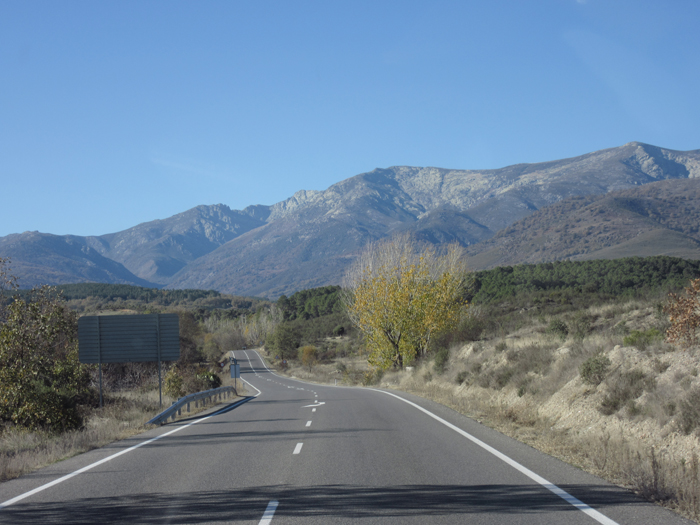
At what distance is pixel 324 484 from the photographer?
7852 millimetres

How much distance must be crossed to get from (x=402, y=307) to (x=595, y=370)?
24.6m

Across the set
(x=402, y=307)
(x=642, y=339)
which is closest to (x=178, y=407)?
(x=642, y=339)

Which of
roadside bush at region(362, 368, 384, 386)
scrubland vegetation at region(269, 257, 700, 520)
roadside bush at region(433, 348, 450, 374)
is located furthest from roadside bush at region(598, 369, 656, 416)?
roadside bush at region(362, 368, 384, 386)

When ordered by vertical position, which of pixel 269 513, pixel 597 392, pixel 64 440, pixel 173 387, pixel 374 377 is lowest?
pixel 374 377

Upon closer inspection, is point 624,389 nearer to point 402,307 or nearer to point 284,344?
point 402,307

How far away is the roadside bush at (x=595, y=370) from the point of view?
13383 mm

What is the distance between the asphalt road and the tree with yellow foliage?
81.3 feet

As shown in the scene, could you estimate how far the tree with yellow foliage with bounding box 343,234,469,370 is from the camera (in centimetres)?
3778

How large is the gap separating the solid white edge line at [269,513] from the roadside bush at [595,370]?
9.23m

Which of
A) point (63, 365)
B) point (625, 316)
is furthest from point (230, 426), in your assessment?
point (625, 316)

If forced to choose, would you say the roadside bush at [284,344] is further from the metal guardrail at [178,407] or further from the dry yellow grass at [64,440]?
the dry yellow grass at [64,440]

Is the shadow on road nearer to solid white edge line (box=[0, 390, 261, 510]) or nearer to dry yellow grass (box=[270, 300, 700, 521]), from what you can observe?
solid white edge line (box=[0, 390, 261, 510])

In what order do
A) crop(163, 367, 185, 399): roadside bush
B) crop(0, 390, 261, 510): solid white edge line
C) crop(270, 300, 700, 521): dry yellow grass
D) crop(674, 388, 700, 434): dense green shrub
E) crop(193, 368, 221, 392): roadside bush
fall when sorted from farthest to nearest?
crop(193, 368, 221, 392): roadside bush, crop(163, 367, 185, 399): roadside bush, crop(674, 388, 700, 434): dense green shrub, crop(270, 300, 700, 521): dry yellow grass, crop(0, 390, 261, 510): solid white edge line

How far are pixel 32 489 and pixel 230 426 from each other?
7.86 metres
